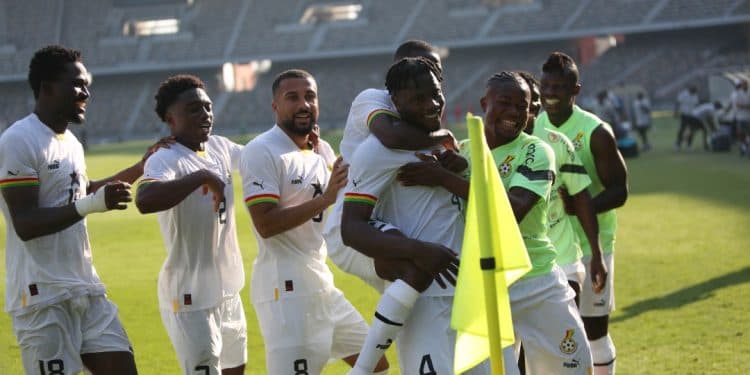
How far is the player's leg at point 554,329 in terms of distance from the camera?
197 inches

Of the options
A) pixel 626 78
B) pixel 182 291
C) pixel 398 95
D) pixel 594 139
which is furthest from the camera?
pixel 626 78

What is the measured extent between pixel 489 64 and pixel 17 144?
193ft

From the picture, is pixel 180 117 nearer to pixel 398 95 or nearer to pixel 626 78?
pixel 398 95

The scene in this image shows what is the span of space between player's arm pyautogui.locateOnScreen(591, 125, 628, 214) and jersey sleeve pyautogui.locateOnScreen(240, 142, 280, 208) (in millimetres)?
2037

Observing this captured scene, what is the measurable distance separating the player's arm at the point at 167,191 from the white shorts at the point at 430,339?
158 cm

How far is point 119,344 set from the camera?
541 cm

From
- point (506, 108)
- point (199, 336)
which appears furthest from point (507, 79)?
point (199, 336)

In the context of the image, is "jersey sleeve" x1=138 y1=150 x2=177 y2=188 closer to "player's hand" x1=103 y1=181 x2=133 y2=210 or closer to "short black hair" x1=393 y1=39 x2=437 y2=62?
"player's hand" x1=103 y1=181 x2=133 y2=210

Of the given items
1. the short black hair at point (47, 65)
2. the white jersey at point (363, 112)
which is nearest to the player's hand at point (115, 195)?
the short black hair at point (47, 65)

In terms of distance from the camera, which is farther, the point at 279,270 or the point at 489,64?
the point at 489,64

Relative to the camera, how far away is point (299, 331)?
5.79 m

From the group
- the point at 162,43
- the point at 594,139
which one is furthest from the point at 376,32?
the point at 594,139

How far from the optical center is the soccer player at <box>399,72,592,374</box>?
A: 4.77 meters

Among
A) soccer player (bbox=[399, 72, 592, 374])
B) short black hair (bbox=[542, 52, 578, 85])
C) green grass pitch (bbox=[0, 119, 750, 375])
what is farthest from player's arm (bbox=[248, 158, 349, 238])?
green grass pitch (bbox=[0, 119, 750, 375])
